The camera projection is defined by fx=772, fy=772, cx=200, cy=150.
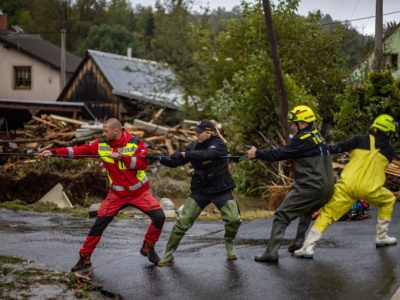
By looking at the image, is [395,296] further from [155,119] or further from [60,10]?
[60,10]

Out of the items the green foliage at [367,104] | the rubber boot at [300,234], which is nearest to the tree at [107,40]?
the green foliage at [367,104]

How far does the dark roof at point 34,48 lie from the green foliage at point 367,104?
108 feet

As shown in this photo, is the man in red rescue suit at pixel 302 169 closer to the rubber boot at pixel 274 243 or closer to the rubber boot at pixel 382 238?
the rubber boot at pixel 274 243

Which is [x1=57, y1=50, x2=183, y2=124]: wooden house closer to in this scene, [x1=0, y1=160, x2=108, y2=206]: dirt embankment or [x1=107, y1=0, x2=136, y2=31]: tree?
[x1=0, y1=160, x2=108, y2=206]: dirt embankment

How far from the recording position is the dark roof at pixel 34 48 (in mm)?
48531

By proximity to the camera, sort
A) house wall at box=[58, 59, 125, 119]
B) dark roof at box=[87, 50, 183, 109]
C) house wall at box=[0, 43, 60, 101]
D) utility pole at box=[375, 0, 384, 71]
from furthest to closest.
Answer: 1. house wall at box=[0, 43, 60, 101]
2. house wall at box=[58, 59, 125, 119]
3. dark roof at box=[87, 50, 183, 109]
4. utility pole at box=[375, 0, 384, 71]

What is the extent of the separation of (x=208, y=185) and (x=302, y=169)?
113 cm

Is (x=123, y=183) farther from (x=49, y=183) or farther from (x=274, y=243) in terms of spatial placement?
(x=49, y=183)

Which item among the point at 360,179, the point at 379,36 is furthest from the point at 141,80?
the point at 360,179

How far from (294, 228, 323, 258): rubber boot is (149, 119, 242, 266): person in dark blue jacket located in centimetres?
81

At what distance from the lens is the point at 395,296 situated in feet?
24.5

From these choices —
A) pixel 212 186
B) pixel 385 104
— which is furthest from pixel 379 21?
pixel 212 186

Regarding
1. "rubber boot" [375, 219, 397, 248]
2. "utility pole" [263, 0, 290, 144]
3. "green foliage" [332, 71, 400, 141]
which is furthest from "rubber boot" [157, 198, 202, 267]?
"utility pole" [263, 0, 290, 144]

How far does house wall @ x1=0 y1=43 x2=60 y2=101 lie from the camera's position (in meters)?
49.2
